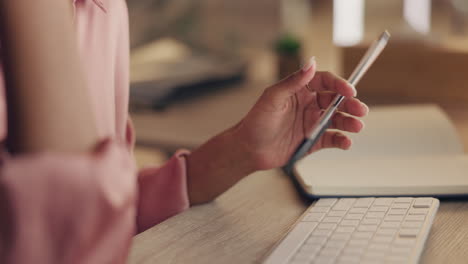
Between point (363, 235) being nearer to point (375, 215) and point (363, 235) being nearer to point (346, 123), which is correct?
point (375, 215)

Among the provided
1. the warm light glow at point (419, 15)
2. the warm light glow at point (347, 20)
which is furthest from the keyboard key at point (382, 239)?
the warm light glow at point (347, 20)

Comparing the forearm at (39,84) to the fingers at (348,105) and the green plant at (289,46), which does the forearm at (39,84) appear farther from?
the green plant at (289,46)

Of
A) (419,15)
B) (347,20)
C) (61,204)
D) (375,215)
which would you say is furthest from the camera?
(347,20)

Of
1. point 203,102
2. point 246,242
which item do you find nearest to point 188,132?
point 203,102

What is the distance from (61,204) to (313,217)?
1.03ft

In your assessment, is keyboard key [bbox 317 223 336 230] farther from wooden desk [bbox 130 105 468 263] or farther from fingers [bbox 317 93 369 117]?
fingers [bbox 317 93 369 117]

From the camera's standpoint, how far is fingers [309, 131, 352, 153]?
789 mm

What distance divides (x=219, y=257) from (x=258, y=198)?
19 cm

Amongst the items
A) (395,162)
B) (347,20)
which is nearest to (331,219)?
(395,162)

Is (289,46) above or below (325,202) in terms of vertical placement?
below

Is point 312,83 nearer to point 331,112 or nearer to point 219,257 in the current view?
point 331,112

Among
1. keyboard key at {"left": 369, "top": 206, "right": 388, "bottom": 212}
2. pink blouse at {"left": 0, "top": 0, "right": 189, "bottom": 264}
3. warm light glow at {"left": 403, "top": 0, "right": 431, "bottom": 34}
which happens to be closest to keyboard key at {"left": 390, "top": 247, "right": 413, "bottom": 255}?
keyboard key at {"left": 369, "top": 206, "right": 388, "bottom": 212}

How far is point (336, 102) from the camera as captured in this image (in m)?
0.75

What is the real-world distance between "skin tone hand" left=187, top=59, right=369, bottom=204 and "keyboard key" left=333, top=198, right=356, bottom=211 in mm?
108
